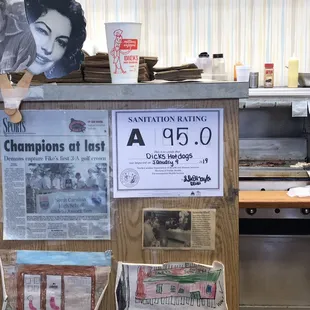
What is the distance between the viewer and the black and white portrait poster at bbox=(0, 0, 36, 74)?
1.06m

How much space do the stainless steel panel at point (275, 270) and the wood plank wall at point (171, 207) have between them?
1.74m

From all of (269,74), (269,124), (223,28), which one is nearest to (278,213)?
(269,124)

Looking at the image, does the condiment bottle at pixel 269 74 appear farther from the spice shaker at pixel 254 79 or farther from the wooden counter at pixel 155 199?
the wooden counter at pixel 155 199

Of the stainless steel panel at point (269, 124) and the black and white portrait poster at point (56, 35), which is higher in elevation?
the black and white portrait poster at point (56, 35)

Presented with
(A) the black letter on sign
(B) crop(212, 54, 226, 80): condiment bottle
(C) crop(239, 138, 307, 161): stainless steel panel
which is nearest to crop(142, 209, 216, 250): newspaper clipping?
(A) the black letter on sign

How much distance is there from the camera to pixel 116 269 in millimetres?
1168

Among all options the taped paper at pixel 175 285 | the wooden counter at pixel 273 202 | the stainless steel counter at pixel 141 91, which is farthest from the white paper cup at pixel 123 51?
the wooden counter at pixel 273 202

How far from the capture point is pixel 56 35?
1092mm

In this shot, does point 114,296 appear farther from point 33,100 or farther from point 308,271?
point 308,271

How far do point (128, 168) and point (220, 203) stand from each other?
0.73ft

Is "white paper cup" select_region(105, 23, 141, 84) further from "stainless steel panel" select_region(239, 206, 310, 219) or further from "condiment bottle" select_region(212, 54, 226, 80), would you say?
"condiment bottle" select_region(212, 54, 226, 80)

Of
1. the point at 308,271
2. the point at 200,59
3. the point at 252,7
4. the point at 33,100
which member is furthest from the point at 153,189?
the point at 252,7

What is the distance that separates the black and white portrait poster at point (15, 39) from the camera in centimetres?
106

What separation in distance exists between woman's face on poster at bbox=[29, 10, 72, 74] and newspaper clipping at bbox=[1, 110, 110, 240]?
11 centimetres
